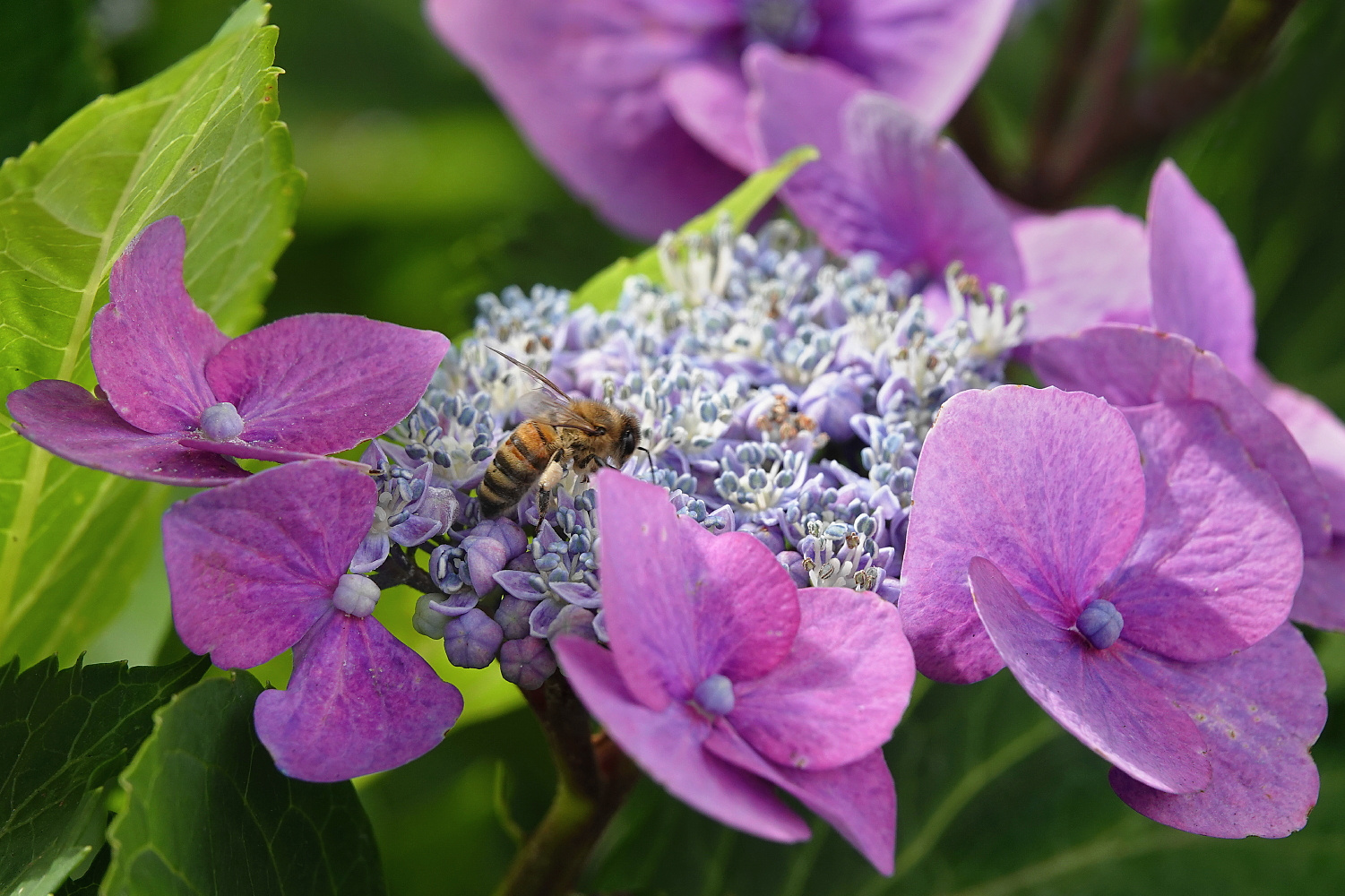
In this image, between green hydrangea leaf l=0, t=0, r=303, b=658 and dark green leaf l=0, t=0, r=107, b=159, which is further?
dark green leaf l=0, t=0, r=107, b=159

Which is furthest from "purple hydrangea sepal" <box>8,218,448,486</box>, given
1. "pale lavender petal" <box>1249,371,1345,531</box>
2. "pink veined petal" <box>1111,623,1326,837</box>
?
"pale lavender petal" <box>1249,371,1345,531</box>

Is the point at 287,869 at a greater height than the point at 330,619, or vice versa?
the point at 330,619

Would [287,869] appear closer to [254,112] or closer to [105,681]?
[105,681]

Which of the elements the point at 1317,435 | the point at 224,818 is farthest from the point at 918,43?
the point at 224,818

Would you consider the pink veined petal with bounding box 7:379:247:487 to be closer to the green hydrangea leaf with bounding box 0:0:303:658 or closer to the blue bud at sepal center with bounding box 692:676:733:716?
the green hydrangea leaf with bounding box 0:0:303:658

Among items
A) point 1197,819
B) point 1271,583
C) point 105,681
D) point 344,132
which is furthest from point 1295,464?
point 344,132

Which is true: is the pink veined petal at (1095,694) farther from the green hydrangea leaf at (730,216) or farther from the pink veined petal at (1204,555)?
the green hydrangea leaf at (730,216)

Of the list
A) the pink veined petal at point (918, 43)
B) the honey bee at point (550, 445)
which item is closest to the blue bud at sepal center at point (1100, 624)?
the honey bee at point (550, 445)
